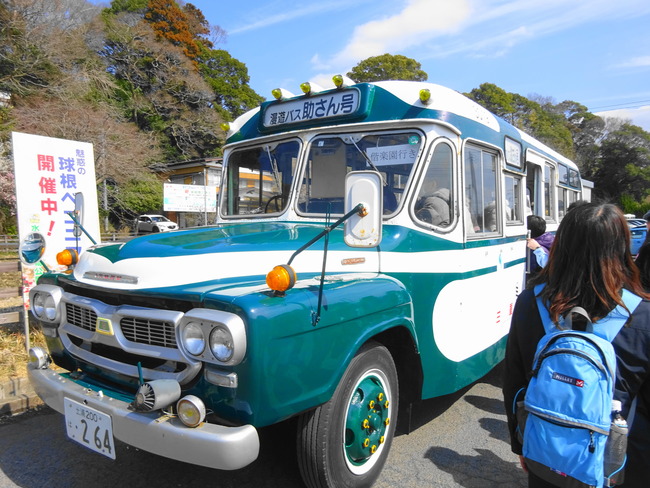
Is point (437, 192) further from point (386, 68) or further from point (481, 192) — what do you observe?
point (386, 68)

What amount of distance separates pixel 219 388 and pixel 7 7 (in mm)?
22753

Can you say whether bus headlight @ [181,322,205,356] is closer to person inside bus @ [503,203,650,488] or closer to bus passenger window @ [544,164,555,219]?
A: person inside bus @ [503,203,650,488]

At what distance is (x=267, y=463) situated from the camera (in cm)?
326

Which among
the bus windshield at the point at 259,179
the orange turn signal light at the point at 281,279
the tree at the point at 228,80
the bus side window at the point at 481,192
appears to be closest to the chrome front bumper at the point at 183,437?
the orange turn signal light at the point at 281,279

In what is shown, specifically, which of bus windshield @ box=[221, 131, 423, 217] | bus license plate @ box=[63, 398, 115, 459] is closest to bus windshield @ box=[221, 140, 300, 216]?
bus windshield @ box=[221, 131, 423, 217]

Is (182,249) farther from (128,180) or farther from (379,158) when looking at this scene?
(128,180)

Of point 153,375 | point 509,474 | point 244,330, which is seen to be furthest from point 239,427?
point 509,474

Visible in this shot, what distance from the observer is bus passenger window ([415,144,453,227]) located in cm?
341

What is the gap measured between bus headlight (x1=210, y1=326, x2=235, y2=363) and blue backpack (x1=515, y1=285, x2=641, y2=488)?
120 cm

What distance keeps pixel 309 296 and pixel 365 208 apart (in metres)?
0.52

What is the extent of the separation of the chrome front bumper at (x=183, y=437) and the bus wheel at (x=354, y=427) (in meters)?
0.43

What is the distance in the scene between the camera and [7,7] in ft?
61.9

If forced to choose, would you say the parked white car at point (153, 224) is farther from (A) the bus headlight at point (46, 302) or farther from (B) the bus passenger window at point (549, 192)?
(A) the bus headlight at point (46, 302)

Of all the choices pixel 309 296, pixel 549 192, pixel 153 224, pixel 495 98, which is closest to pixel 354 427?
pixel 309 296
